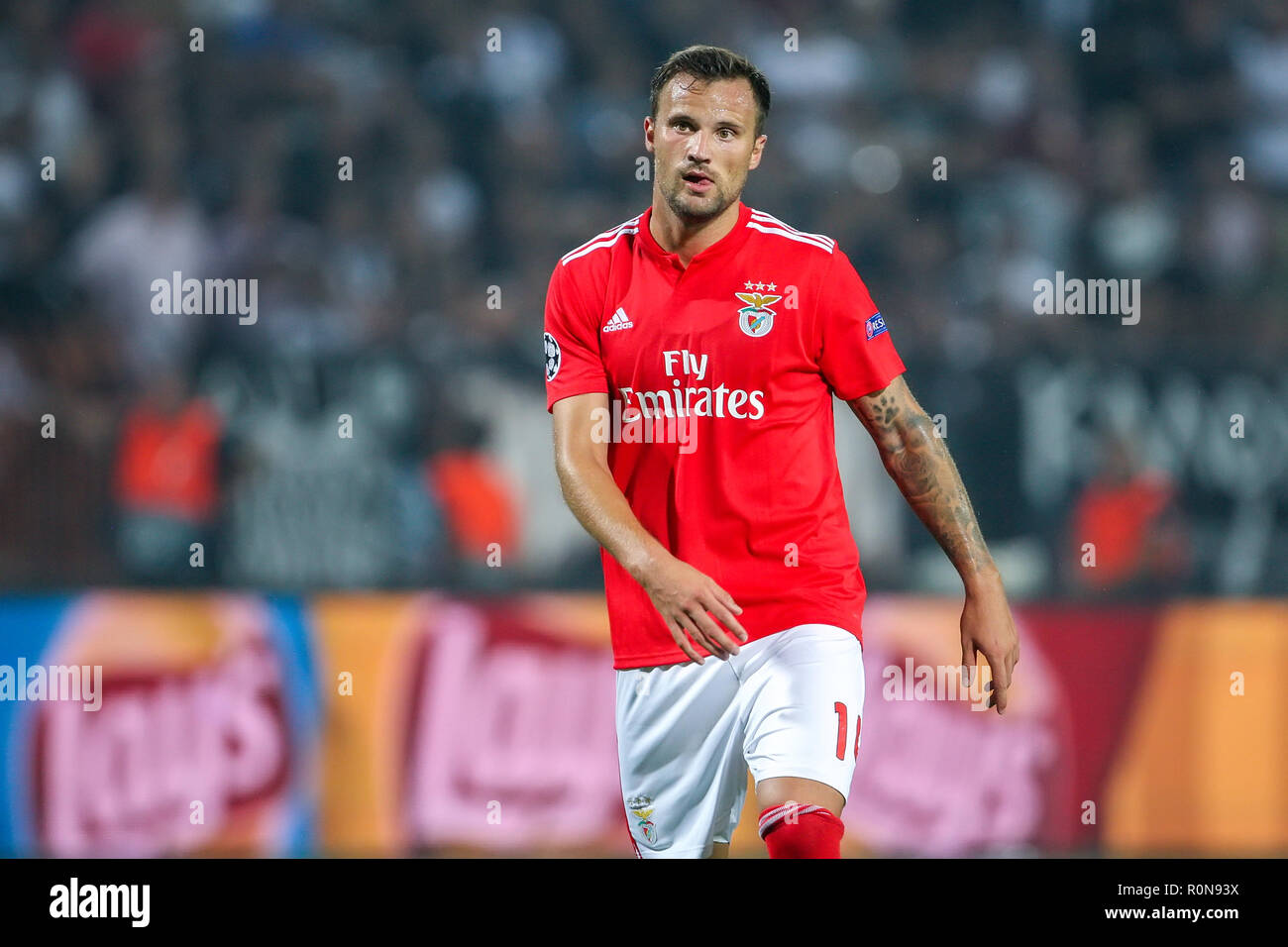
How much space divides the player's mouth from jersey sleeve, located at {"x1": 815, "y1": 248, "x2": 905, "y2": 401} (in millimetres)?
335

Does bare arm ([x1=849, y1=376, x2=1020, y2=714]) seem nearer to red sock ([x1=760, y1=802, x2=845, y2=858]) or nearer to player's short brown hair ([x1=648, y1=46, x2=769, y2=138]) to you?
red sock ([x1=760, y1=802, x2=845, y2=858])

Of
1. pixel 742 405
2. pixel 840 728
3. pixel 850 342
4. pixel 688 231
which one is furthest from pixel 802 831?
pixel 688 231

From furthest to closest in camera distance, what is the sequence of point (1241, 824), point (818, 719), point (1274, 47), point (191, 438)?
point (1274, 47)
point (191, 438)
point (1241, 824)
point (818, 719)

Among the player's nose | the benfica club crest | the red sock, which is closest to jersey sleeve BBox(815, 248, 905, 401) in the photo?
the benfica club crest

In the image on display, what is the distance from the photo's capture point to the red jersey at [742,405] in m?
3.41

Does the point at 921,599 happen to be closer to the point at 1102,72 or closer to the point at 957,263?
the point at 957,263

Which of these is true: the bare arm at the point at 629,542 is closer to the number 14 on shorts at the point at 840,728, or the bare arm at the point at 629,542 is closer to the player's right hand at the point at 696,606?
the player's right hand at the point at 696,606

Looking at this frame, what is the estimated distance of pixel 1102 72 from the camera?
20.8 feet

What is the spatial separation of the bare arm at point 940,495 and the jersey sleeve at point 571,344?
1.99 feet

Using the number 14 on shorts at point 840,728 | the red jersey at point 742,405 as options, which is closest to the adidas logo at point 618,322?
the red jersey at point 742,405

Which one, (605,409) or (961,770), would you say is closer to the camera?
(605,409)

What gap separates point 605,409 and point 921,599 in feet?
7.94

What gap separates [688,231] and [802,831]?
4.51ft

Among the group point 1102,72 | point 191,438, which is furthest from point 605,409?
point 1102,72
